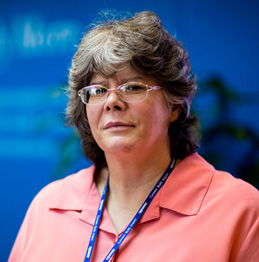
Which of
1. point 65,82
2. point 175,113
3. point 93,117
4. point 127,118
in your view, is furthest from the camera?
point 65,82

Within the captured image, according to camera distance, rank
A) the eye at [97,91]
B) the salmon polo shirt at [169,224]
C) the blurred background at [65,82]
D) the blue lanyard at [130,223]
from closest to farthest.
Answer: the salmon polo shirt at [169,224], the blue lanyard at [130,223], the eye at [97,91], the blurred background at [65,82]

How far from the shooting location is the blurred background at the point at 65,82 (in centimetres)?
301

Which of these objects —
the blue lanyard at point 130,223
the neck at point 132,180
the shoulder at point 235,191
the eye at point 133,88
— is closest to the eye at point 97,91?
the eye at point 133,88

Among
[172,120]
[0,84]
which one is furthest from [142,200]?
[0,84]

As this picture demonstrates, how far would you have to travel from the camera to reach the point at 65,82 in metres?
3.45

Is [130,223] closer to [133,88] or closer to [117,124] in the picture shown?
[117,124]

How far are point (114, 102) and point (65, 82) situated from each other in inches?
74.0

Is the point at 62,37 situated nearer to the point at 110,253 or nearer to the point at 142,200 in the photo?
the point at 142,200

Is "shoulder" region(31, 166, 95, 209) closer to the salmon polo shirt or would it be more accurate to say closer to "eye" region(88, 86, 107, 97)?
the salmon polo shirt

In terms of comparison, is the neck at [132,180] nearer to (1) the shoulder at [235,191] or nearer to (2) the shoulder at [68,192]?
(2) the shoulder at [68,192]

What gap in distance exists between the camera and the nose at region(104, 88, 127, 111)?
5.49 feet

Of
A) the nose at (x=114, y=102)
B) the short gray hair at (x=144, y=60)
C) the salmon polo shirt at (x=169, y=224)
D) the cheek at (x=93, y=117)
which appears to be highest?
the short gray hair at (x=144, y=60)

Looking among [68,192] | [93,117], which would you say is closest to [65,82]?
[68,192]

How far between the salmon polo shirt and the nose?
40 centimetres
